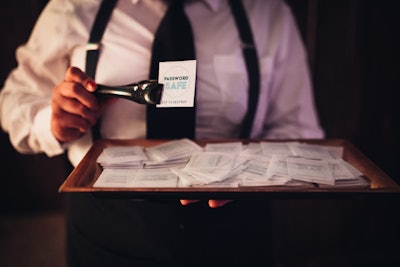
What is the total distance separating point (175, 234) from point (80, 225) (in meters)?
0.31

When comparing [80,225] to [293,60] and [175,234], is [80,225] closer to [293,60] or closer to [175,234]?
[175,234]

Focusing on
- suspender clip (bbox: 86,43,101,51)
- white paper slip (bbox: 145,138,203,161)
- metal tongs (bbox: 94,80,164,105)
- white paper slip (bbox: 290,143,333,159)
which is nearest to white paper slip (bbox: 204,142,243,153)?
white paper slip (bbox: 145,138,203,161)

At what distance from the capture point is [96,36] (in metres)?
0.96

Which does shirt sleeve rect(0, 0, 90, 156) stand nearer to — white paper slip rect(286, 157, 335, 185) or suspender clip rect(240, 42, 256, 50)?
suspender clip rect(240, 42, 256, 50)

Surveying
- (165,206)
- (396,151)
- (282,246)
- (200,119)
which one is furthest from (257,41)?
(282,246)

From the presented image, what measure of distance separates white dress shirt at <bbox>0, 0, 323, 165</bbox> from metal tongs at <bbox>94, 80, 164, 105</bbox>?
0.48 ft

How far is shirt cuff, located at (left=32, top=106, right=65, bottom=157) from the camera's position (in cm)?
98

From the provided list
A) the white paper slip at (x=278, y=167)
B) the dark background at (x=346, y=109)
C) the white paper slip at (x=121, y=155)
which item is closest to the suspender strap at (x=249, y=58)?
the white paper slip at (x=278, y=167)

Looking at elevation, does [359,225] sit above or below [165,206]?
below

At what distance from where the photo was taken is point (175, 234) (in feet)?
3.34

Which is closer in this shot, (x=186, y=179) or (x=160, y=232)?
(x=186, y=179)

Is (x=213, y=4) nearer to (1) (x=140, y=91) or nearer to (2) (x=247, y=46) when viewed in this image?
(2) (x=247, y=46)

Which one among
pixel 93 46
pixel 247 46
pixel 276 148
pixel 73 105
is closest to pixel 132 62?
pixel 93 46

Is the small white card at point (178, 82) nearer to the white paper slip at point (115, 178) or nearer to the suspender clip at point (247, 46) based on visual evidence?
the white paper slip at point (115, 178)
